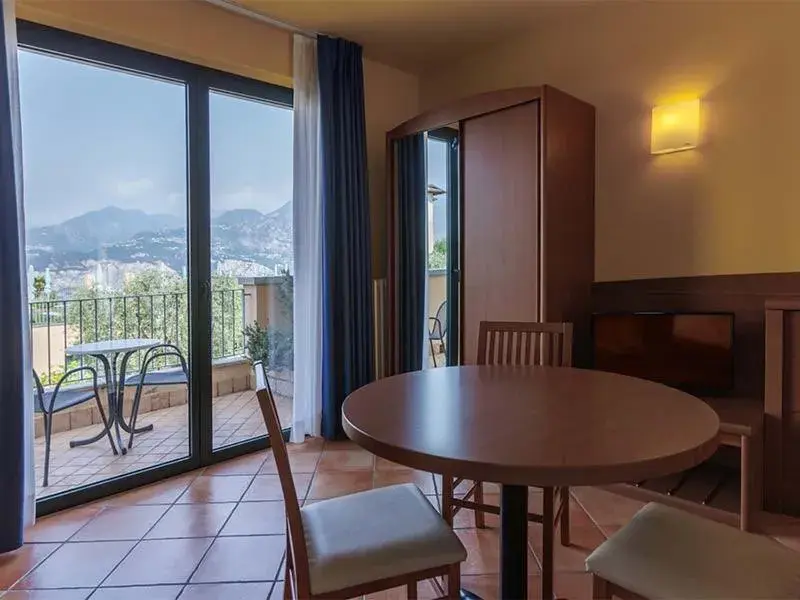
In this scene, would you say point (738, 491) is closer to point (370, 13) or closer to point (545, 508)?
point (545, 508)

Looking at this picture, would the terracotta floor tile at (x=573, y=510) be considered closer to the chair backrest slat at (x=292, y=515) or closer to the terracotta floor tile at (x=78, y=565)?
the chair backrest slat at (x=292, y=515)

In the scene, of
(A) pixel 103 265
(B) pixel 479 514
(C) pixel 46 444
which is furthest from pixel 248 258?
(B) pixel 479 514

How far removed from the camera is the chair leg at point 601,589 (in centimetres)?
117

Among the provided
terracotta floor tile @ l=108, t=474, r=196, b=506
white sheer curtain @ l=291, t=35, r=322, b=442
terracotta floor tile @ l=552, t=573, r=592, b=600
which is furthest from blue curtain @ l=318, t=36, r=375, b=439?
terracotta floor tile @ l=552, t=573, r=592, b=600

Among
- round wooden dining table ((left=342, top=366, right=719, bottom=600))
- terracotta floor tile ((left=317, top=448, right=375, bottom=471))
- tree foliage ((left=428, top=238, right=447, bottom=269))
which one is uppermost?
tree foliage ((left=428, top=238, right=447, bottom=269))

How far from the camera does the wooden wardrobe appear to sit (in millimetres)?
2680

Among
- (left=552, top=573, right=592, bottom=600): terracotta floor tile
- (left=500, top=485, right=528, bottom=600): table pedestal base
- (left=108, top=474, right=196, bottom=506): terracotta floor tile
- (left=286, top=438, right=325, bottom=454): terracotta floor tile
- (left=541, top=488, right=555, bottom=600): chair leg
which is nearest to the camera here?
(left=500, top=485, right=528, bottom=600): table pedestal base

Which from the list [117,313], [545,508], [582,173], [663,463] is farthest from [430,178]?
[663,463]

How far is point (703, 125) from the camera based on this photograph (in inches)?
104

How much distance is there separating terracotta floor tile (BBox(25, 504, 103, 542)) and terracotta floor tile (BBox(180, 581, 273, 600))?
0.79 m

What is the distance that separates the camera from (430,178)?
138 inches

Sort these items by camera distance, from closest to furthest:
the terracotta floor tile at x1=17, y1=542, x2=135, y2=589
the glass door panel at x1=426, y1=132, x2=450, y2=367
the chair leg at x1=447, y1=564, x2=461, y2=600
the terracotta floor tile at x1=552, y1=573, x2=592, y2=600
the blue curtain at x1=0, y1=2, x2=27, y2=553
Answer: the chair leg at x1=447, y1=564, x2=461, y2=600 → the terracotta floor tile at x1=552, y1=573, x2=592, y2=600 → the terracotta floor tile at x1=17, y1=542, x2=135, y2=589 → the blue curtain at x1=0, y1=2, x2=27, y2=553 → the glass door panel at x1=426, y1=132, x2=450, y2=367

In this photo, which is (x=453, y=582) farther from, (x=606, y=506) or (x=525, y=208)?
(x=525, y=208)

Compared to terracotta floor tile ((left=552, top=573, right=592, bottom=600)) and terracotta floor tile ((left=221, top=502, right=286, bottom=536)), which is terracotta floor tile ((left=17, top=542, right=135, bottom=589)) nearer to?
terracotta floor tile ((left=221, top=502, right=286, bottom=536))
